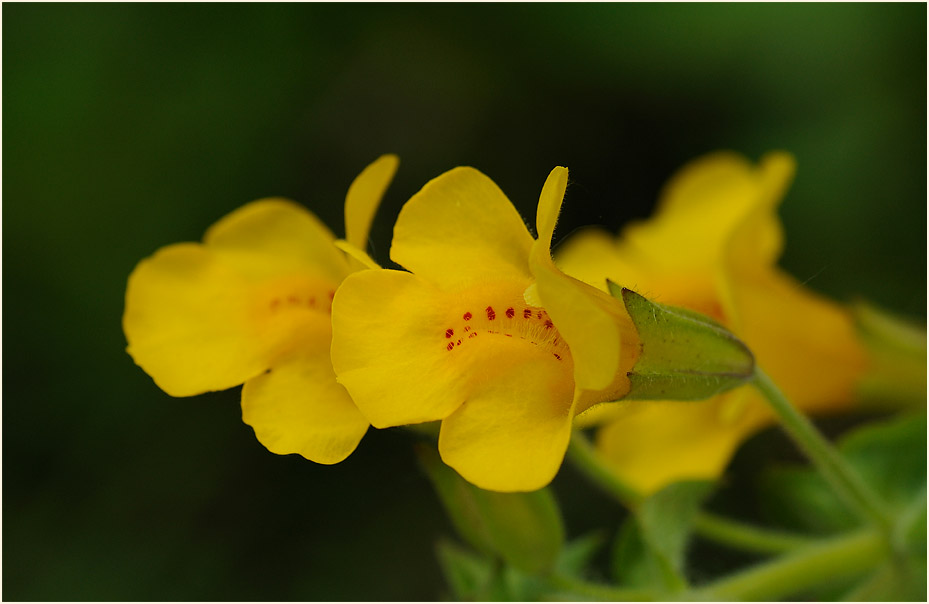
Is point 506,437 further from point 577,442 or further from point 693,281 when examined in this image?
point 693,281

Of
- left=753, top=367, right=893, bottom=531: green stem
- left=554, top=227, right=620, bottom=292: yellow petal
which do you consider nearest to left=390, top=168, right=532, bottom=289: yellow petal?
left=753, top=367, right=893, bottom=531: green stem

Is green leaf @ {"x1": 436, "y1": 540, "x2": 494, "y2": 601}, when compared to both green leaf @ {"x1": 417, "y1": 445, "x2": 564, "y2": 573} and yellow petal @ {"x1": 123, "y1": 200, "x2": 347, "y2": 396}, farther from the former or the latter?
yellow petal @ {"x1": 123, "y1": 200, "x2": 347, "y2": 396}

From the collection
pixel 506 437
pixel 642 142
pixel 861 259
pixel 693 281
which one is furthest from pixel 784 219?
Answer: pixel 506 437

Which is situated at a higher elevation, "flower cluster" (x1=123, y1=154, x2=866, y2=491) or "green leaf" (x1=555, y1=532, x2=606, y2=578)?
"flower cluster" (x1=123, y1=154, x2=866, y2=491)

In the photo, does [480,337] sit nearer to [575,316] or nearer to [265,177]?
[575,316]

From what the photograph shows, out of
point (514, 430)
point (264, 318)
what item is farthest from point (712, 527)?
point (264, 318)
